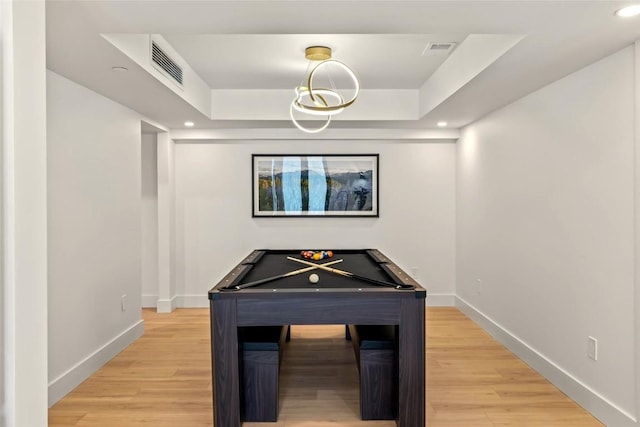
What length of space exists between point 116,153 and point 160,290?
199 centimetres

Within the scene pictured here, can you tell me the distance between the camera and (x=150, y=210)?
5.23 metres

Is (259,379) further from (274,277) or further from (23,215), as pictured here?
(23,215)

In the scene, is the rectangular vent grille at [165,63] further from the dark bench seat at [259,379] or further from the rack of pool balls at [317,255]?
the dark bench seat at [259,379]

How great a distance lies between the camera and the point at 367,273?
9.87ft

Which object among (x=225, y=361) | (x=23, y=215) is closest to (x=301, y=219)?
(x=225, y=361)

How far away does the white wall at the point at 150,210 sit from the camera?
206 inches

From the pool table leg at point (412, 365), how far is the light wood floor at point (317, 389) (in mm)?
225

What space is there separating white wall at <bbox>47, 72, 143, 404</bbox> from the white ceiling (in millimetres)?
237

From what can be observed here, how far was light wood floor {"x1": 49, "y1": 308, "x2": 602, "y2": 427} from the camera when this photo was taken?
100 inches

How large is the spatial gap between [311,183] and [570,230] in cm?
296

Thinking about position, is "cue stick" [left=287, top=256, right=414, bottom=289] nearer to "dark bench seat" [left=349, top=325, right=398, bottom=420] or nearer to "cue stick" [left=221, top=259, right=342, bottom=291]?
"cue stick" [left=221, top=259, right=342, bottom=291]

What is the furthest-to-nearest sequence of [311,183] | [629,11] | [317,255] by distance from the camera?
[311,183] → [317,255] → [629,11]

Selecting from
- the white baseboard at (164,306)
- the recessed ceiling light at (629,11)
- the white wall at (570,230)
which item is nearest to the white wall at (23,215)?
the recessed ceiling light at (629,11)

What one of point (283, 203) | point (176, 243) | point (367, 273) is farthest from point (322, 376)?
point (176, 243)
